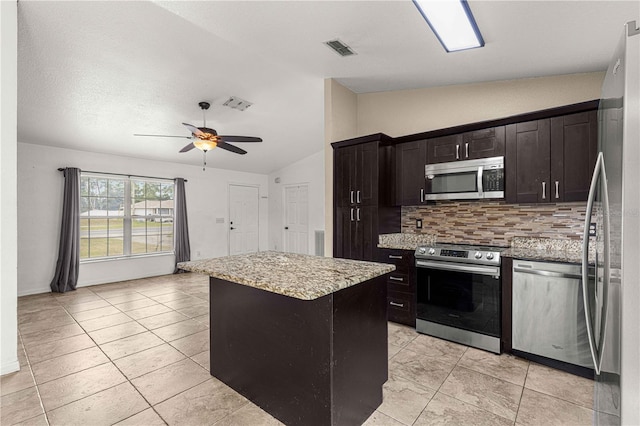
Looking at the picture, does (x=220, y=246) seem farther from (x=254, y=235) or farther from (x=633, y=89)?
(x=633, y=89)

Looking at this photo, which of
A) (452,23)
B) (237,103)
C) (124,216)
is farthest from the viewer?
(124,216)

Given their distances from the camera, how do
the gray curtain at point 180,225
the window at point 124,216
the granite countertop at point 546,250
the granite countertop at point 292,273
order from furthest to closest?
the gray curtain at point 180,225, the window at point 124,216, the granite countertop at point 546,250, the granite countertop at point 292,273

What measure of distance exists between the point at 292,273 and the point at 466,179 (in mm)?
2381

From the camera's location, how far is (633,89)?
83 cm

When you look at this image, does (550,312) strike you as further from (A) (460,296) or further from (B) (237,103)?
(B) (237,103)

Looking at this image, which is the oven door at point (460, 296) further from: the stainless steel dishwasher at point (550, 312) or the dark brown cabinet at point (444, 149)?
the dark brown cabinet at point (444, 149)

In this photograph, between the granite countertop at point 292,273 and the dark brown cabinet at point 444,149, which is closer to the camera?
the granite countertop at point 292,273

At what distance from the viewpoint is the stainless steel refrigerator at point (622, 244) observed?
0.81 metres

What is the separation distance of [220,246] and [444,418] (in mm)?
6192

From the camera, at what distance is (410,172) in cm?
360

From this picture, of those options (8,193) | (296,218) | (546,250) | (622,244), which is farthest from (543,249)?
(296,218)

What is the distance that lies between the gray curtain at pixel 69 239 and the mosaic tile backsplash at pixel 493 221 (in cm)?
536

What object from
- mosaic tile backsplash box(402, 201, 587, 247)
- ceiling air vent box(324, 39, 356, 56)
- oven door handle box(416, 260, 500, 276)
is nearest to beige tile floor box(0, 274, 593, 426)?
oven door handle box(416, 260, 500, 276)

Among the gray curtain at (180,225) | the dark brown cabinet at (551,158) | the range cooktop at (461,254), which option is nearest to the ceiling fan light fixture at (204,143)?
the range cooktop at (461,254)
